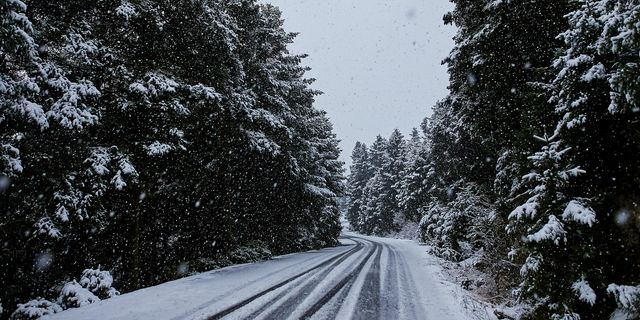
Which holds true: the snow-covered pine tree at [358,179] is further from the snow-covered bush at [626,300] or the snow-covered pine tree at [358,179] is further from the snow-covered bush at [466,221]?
the snow-covered bush at [626,300]

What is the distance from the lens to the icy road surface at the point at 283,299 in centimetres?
593

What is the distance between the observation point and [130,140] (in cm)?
1052

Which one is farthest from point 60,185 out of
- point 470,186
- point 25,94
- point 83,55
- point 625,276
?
point 470,186

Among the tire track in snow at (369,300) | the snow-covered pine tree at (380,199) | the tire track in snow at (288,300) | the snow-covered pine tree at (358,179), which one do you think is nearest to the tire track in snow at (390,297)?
the tire track in snow at (369,300)

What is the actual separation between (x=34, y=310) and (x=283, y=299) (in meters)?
4.80

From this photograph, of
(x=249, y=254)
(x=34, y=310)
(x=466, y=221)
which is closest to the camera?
(x=34, y=310)

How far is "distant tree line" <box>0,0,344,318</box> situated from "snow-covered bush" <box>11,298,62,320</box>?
0.37 ft

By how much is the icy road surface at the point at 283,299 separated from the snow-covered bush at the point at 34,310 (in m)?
1.44

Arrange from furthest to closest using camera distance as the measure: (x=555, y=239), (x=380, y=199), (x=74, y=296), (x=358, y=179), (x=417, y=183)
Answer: (x=358, y=179) < (x=380, y=199) < (x=417, y=183) < (x=74, y=296) < (x=555, y=239)

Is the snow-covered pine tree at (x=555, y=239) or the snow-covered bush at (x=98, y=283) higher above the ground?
the snow-covered pine tree at (x=555, y=239)

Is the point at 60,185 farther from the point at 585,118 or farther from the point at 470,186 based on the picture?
the point at 470,186

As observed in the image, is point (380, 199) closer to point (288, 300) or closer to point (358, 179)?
point (358, 179)

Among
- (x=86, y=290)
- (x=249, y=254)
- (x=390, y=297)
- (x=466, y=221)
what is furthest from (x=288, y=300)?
(x=466, y=221)

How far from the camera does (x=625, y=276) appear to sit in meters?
A: 5.94
